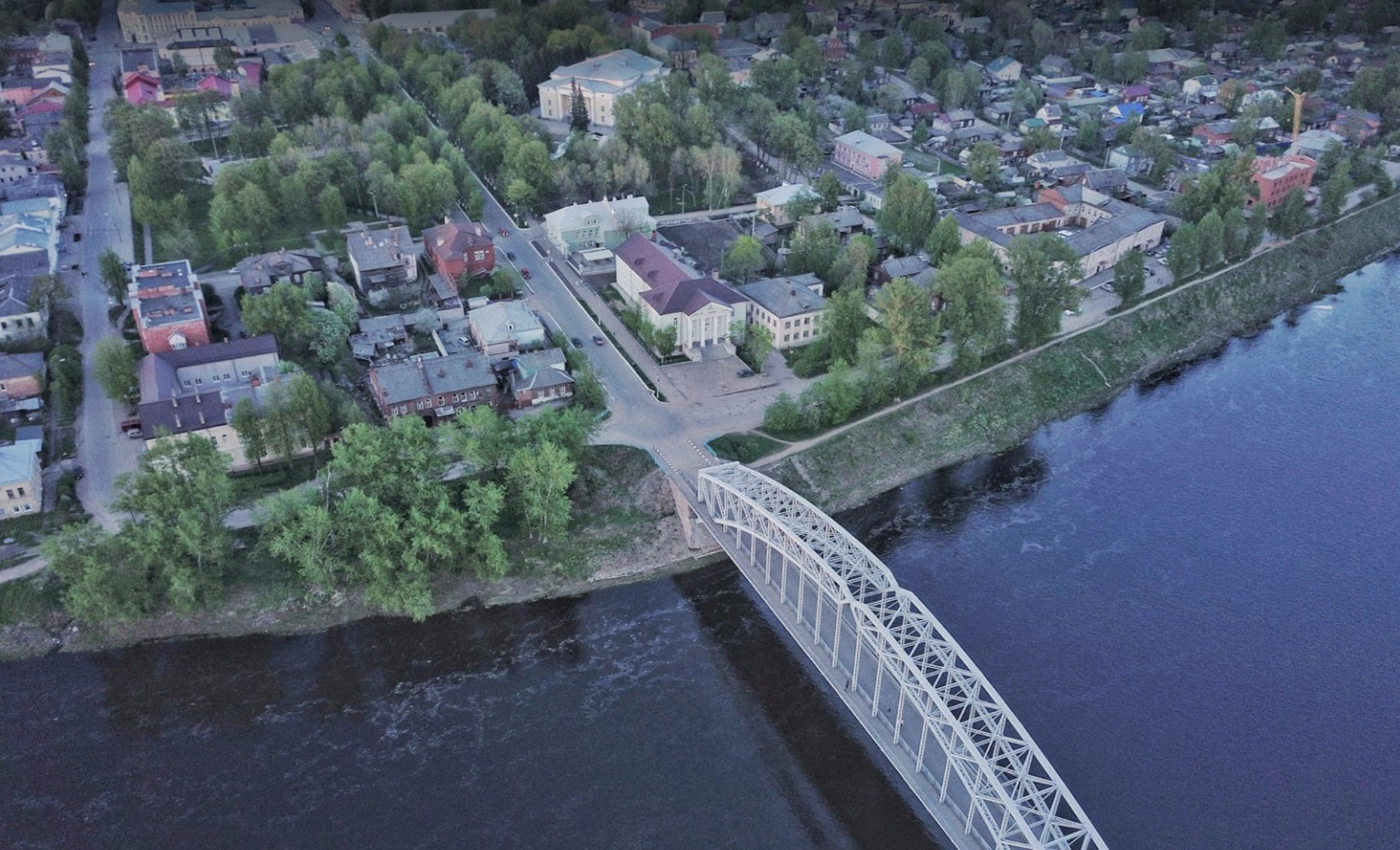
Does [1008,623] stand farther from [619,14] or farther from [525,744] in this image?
[619,14]

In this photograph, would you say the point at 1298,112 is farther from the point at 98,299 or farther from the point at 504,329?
the point at 98,299

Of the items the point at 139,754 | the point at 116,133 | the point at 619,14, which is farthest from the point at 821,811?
the point at 619,14

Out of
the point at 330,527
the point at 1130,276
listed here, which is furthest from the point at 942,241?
the point at 330,527

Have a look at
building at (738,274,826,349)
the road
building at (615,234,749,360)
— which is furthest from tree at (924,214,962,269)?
the road

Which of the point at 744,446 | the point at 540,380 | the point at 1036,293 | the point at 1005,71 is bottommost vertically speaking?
the point at 744,446

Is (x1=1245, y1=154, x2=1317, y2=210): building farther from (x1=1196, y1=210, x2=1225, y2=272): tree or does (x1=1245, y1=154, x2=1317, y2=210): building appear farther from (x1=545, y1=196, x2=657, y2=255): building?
(x1=545, y1=196, x2=657, y2=255): building

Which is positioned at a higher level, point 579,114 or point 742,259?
Result: point 579,114
